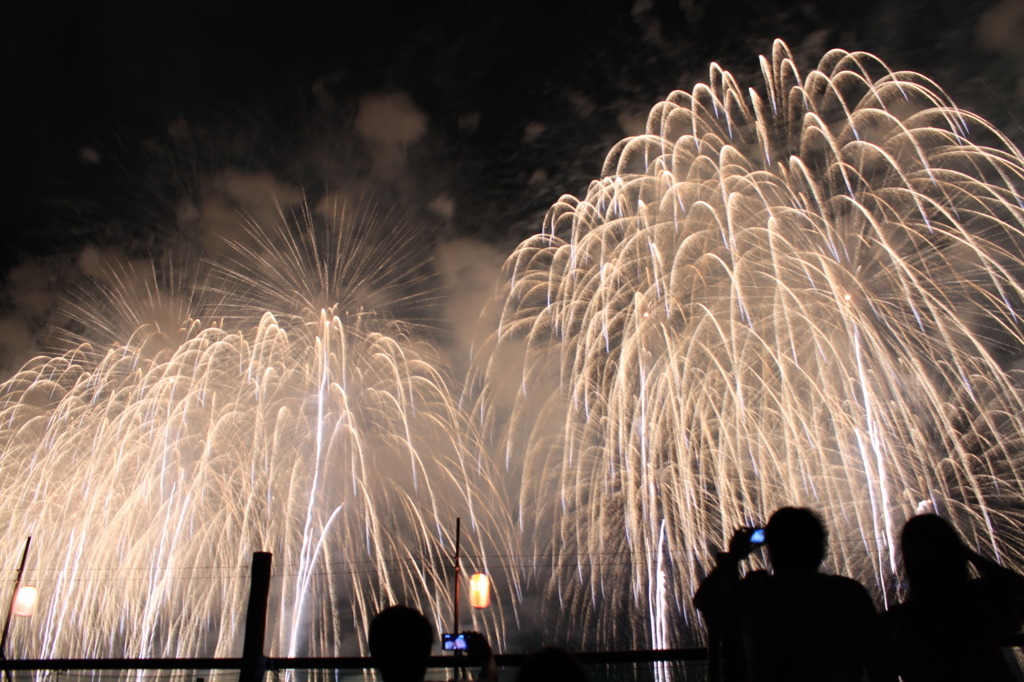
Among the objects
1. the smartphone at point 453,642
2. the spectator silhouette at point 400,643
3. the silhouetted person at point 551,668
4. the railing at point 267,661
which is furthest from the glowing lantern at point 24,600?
the silhouetted person at point 551,668

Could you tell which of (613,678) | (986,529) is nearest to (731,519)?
(986,529)

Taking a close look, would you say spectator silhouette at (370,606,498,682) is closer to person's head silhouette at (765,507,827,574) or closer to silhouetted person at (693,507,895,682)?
silhouetted person at (693,507,895,682)

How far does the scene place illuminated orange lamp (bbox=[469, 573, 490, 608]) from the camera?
16.1 m

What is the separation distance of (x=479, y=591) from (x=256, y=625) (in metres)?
11.1

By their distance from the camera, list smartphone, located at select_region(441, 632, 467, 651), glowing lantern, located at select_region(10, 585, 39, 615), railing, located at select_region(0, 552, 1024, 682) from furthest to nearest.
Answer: glowing lantern, located at select_region(10, 585, 39, 615) < smartphone, located at select_region(441, 632, 467, 651) < railing, located at select_region(0, 552, 1024, 682)

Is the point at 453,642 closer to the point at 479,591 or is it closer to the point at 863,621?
the point at 863,621

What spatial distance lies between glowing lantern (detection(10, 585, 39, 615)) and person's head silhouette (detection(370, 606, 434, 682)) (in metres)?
15.6

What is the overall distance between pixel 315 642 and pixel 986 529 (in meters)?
22.3

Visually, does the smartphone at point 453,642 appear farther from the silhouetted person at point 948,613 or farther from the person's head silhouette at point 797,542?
the silhouetted person at point 948,613

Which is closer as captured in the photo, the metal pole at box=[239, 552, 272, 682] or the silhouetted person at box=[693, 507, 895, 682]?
the silhouetted person at box=[693, 507, 895, 682]

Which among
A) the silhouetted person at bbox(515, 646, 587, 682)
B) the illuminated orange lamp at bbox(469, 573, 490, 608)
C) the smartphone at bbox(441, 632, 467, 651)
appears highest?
the illuminated orange lamp at bbox(469, 573, 490, 608)

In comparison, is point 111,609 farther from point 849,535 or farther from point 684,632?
point 849,535

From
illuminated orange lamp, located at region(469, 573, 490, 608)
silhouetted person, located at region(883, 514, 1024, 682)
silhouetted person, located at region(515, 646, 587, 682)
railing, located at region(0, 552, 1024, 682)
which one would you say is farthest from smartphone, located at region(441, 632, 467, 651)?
illuminated orange lamp, located at region(469, 573, 490, 608)

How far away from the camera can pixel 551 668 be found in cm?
240
